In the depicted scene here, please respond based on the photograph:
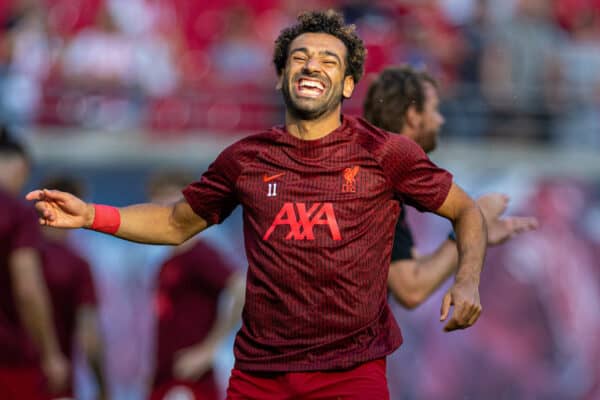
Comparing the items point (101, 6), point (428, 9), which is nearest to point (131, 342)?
point (101, 6)

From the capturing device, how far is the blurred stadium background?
37.5 ft

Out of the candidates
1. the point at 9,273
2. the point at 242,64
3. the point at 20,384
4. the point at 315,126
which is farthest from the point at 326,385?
the point at 242,64

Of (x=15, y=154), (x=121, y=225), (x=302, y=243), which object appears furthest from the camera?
(x=15, y=154)

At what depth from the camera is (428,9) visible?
1305 cm

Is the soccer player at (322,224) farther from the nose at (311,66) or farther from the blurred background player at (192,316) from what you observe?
the blurred background player at (192,316)

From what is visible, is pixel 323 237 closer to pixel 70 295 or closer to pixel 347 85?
pixel 347 85

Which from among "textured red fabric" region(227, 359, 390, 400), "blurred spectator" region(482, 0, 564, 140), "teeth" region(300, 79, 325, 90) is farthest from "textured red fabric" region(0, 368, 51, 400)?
"blurred spectator" region(482, 0, 564, 140)

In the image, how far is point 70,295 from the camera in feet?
27.7

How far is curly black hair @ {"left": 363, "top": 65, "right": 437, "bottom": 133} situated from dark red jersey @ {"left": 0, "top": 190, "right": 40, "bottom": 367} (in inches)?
97.5

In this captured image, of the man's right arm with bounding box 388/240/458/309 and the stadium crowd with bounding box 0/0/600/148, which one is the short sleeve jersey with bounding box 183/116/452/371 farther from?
the stadium crowd with bounding box 0/0/600/148

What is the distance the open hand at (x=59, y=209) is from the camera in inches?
202

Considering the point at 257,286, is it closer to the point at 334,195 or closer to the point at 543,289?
the point at 334,195

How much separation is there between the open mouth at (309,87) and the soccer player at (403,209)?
1174 millimetres

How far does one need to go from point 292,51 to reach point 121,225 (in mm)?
995
